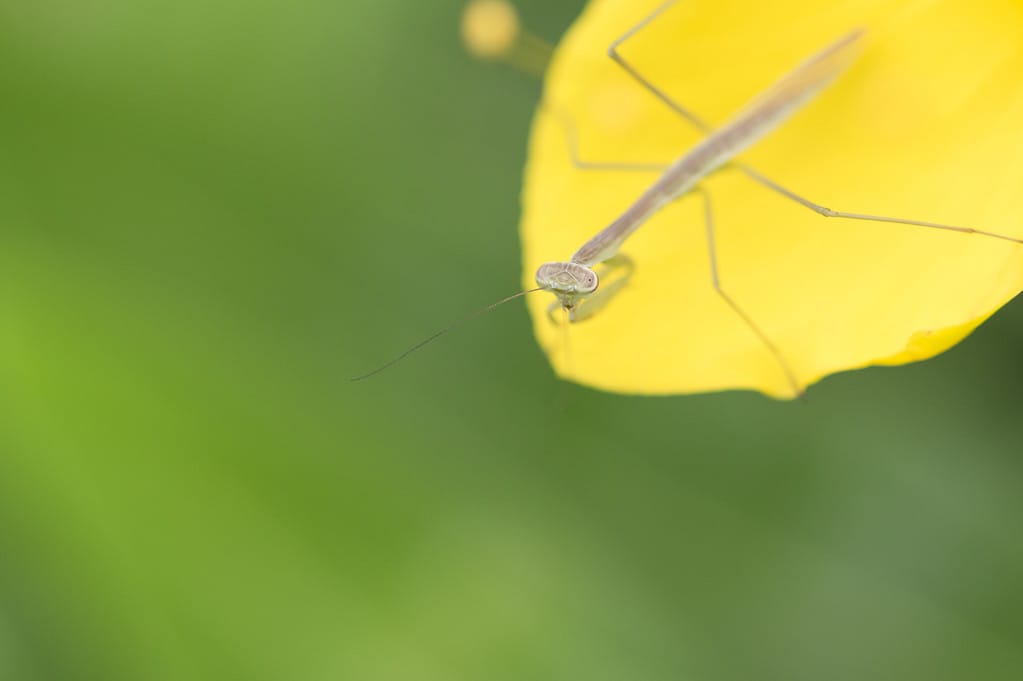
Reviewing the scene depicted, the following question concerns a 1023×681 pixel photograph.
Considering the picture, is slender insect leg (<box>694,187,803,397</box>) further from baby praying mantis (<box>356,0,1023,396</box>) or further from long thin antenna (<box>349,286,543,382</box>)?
long thin antenna (<box>349,286,543,382</box>)

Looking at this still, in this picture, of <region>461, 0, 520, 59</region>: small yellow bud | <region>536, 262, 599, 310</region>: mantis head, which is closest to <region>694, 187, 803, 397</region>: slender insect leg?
<region>536, 262, 599, 310</region>: mantis head

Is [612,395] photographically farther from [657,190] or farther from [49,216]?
[49,216]

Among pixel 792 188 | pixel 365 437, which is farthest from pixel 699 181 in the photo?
pixel 365 437

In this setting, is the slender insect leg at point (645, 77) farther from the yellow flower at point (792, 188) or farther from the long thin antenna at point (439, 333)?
the long thin antenna at point (439, 333)

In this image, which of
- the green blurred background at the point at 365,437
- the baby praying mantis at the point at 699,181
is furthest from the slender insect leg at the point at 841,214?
the green blurred background at the point at 365,437

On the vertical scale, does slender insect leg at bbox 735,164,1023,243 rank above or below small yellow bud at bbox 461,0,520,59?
below

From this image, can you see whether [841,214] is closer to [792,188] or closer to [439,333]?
[792,188]
